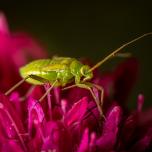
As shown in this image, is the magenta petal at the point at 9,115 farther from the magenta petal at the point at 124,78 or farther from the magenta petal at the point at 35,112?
the magenta petal at the point at 124,78

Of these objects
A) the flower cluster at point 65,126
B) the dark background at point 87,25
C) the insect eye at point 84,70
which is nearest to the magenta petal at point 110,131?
the flower cluster at point 65,126

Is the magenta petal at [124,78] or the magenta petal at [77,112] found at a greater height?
the magenta petal at [77,112]

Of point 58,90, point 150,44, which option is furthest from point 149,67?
point 58,90

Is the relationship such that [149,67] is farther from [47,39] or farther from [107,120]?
[107,120]

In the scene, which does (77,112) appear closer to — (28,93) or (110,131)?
(110,131)

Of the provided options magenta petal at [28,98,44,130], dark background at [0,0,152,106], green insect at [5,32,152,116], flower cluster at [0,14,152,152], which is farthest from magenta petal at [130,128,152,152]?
dark background at [0,0,152,106]

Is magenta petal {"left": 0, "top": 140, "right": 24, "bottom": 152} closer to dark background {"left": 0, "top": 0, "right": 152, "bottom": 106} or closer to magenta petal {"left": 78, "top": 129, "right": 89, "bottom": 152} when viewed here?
magenta petal {"left": 78, "top": 129, "right": 89, "bottom": 152}
